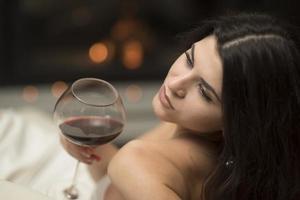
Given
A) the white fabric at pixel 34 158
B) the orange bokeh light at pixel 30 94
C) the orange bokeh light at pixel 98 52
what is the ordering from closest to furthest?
the white fabric at pixel 34 158, the orange bokeh light at pixel 30 94, the orange bokeh light at pixel 98 52

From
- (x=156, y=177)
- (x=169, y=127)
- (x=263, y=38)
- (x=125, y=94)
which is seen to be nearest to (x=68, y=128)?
(x=156, y=177)

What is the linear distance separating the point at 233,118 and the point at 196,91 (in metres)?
0.11

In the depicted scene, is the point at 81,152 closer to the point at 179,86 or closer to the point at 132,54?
the point at 179,86

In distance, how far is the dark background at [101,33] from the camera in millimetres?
3027

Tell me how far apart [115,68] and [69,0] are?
17.1 inches

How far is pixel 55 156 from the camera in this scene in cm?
166

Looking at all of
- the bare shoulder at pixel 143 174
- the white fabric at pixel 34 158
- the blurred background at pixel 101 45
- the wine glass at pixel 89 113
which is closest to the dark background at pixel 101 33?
the blurred background at pixel 101 45

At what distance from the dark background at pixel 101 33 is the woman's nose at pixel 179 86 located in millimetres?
1785

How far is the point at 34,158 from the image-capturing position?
1.62 metres

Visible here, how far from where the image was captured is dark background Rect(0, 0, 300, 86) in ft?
9.93

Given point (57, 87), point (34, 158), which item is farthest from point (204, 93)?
point (57, 87)

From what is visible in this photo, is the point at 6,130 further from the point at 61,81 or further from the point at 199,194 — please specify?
the point at 61,81

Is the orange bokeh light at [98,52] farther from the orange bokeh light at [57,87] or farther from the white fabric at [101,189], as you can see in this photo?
the white fabric at [101,189]

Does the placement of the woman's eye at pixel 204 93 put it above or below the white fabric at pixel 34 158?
above
